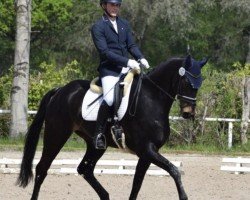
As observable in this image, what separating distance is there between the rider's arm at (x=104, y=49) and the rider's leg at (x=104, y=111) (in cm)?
27

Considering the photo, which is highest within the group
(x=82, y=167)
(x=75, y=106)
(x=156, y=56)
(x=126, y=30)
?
(x=126, y=30)

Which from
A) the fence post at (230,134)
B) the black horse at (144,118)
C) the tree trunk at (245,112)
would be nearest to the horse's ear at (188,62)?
the black horse at (144,118)

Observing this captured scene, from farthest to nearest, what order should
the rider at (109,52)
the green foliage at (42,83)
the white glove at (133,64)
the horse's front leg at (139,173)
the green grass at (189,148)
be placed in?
the green foliage at (42,83) → the green grass at (189,148) → the rider at (109,52) → the horse's front leg at (139,173) → the white glove at (133,64)

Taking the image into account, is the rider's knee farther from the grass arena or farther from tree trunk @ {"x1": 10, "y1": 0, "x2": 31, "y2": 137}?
tree trunk @ {"x1": 10, "y1": 0, "x2": 31, "y2": 137}

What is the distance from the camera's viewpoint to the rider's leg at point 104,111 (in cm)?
891

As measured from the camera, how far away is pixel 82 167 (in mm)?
9672

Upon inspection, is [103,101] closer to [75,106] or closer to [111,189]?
[75,106]

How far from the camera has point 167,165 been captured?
8180 mm

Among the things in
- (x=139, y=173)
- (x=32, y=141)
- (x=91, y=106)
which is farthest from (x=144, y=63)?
(x=32, y=141)

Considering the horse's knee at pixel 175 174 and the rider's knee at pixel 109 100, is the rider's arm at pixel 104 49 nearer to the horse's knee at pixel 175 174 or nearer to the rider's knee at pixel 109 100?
the rider's knee at pixel 109 100

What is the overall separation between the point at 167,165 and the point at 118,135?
851 millimetres

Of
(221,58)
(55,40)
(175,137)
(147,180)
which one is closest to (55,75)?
(175,137)

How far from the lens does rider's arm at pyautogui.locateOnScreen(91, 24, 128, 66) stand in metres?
8.80

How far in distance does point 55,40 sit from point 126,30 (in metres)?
36.3
